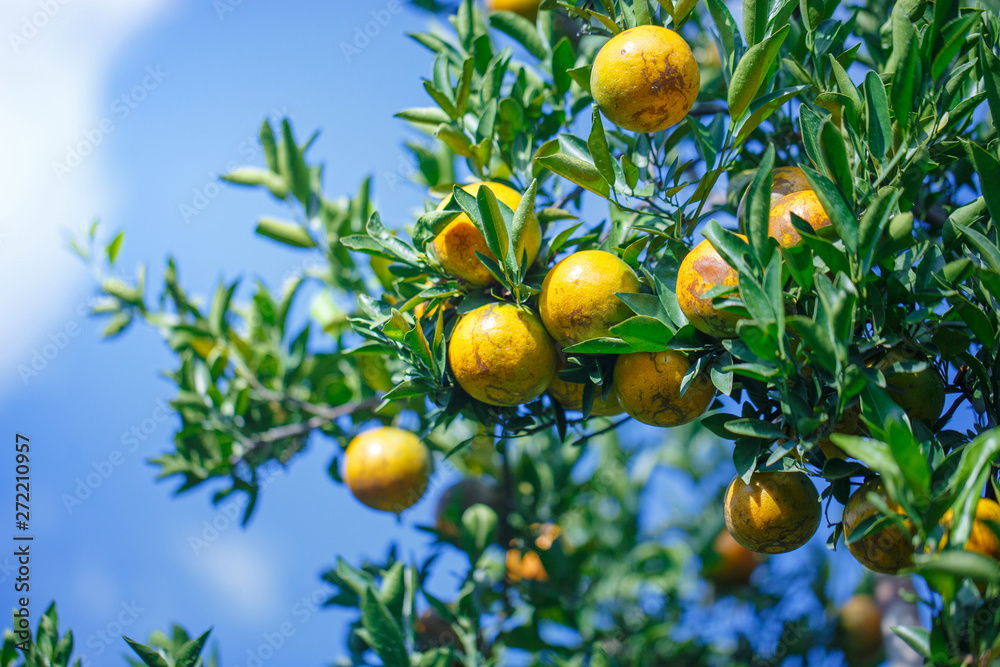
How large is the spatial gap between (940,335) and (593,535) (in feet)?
6.62

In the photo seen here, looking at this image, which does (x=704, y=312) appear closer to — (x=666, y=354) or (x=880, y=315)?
(x=666, y=354)

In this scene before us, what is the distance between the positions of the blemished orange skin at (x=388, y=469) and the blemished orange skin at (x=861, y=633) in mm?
1941

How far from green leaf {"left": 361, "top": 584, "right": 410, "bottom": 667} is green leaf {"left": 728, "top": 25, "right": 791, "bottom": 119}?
136 centimetres

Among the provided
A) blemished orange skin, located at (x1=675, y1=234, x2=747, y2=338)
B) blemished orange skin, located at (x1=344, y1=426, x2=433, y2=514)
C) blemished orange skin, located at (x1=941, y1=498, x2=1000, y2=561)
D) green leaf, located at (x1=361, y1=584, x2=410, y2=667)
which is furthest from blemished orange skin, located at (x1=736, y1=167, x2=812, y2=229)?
green leaf, located at (x1=361, y1=584, x2=410, y2=667)

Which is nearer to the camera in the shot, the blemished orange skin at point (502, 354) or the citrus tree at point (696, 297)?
the citrus tree at point (696, 297)

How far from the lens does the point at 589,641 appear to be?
7.78 ft

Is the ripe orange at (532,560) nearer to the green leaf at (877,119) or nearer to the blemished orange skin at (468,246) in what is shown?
the blemished orange skin at (468,246)

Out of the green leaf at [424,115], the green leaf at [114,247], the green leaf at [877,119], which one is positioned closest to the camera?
the green leaf at [877,119]

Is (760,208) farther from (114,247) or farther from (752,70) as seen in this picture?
(114,247)

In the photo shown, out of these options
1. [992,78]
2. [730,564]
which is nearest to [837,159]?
[992,78]

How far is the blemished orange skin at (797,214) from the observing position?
1166 mm

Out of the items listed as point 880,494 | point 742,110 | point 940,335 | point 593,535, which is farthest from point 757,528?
point 593,535

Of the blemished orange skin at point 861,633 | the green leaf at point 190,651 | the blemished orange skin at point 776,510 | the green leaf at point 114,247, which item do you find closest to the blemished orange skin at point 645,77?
the blemished orange skin at point 776,510

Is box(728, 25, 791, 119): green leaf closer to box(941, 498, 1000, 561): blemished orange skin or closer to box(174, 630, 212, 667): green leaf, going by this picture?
box(941, 498, 1000, 561): blemished orange skin
